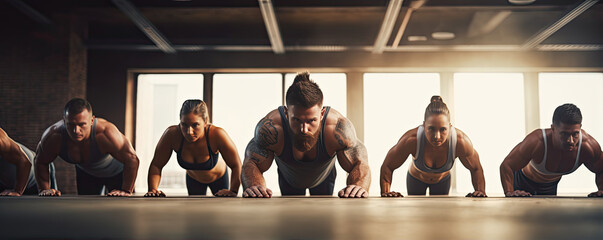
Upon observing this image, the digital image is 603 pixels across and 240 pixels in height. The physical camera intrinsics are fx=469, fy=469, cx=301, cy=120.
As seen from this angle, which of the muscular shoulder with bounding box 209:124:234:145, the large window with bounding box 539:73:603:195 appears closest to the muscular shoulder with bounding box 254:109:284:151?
the muscular shoulder with bounding box 209:124:234:145

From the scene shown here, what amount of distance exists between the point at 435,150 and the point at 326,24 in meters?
4.18

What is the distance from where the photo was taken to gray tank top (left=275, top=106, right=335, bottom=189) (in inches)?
126

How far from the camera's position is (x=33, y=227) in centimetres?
126

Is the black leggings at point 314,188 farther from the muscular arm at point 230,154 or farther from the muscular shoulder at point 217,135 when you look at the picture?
the muscular shoulder at point 217,135

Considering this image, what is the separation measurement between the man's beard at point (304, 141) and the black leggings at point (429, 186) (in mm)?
1994

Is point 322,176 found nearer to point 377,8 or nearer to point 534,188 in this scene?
point 534,188

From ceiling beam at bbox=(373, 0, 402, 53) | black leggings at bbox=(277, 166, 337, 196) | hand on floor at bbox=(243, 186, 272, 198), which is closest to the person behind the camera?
hand on floor at bbox=(243, 186, 272, 198)

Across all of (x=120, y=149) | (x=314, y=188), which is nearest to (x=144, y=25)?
(x=120, y=149)

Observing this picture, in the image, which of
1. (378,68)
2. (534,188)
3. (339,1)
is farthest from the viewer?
(378,68)

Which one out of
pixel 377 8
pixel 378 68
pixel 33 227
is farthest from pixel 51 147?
pixel 378 68

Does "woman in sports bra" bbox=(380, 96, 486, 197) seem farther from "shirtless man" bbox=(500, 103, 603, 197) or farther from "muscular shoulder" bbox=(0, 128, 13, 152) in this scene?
"muscular shoulder" bbox=(0, 128, 13, 152)

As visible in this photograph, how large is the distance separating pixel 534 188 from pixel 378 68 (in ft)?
12.7

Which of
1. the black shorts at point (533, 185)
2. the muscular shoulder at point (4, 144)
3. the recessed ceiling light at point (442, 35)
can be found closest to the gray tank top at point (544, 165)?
the black shorts at point (533, 185)

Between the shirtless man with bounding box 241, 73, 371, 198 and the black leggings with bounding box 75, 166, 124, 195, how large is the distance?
6.21 feet
